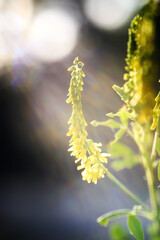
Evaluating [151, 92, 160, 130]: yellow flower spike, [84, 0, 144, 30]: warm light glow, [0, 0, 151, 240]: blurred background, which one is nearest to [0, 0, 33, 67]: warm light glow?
[0, 0, 151, 240]: blurred background

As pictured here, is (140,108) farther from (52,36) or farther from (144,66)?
(52,36)

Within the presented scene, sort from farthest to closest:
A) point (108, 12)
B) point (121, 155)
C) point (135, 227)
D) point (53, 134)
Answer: point (108, 12) → point (53, 134) → point (135, 227) → point (121, 155)

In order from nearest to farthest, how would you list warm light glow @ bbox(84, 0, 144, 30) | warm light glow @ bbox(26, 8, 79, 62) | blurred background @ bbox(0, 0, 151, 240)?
blurred background @ bbox(0, 0, 151, 240), warm light glow @ bbox(84, 0, 144, 30), warm light glow @ bbox(26, 8, 79, 62)

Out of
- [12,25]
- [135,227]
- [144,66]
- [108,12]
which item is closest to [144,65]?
[144,66]

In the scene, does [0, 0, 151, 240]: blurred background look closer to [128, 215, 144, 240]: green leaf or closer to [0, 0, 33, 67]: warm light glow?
[0, 0, 33, 67]: warm light glow

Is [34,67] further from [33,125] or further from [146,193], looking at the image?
[146,193]
